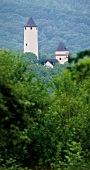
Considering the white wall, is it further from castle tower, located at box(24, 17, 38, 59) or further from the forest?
the forest

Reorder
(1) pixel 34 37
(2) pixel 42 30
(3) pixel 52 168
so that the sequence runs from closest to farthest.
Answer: (3) pixel 52 168, (1) pixel 34 37, (2) pixel 42 30

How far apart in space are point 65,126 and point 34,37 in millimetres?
116071

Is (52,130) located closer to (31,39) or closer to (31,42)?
(31,42)

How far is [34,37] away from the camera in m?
132

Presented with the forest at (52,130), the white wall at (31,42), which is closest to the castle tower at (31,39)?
the white wall at (31,42)

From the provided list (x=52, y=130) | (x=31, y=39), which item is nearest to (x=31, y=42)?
(x=31, y=39)

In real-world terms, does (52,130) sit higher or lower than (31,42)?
lower

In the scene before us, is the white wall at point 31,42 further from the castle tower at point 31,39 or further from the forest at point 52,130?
the forest at point 52,130

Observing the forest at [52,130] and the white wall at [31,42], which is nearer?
the forest at [52,130]

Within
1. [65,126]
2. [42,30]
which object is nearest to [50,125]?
[65,126]

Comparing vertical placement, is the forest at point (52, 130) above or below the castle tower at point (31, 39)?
below

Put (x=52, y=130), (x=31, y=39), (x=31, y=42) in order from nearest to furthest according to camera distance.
→ (x=52, y=130) → (x=31, y=42) → (x=31, y=39)

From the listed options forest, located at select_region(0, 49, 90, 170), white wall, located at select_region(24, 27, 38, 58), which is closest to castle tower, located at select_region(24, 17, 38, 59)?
white wall, located at select_region(24, 27, 38, 58)

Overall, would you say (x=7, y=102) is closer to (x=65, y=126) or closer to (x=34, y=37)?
(x=65, y=126)
